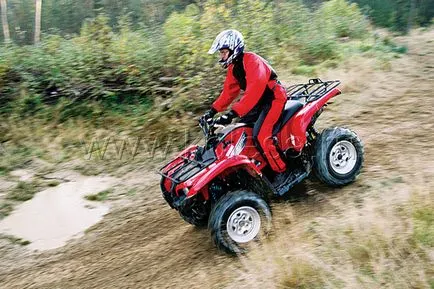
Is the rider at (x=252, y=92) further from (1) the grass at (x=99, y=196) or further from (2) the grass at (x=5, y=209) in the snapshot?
(2) the grass at (x=5, y=209)

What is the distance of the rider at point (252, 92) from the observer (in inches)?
224

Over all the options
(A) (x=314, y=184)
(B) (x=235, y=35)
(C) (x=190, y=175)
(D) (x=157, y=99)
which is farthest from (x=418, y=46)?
(C) (x=190, y=175)

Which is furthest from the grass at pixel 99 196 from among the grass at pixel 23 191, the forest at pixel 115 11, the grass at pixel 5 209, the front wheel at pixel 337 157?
the forest at pixel 115 11

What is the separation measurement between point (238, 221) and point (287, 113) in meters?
1.53

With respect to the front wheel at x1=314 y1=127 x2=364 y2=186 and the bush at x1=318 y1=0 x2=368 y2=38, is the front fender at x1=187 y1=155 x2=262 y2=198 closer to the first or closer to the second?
the front wheel at x1=314 y1=127 x2=364 y2=186

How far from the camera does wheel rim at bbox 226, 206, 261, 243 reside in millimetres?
5371

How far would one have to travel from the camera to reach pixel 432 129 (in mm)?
7645

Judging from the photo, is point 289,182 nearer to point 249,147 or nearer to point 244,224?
point 249,147

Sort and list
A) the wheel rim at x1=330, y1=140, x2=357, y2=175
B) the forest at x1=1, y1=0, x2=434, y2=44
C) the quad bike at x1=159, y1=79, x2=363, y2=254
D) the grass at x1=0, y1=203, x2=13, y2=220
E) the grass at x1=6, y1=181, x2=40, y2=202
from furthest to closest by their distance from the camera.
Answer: the forest at x1=1, y1=0, x2=434, y2=44
the grass at x1=6, y1=181, x2=40, y2=202
the grass at x1=0, y1=203, x2=13, y2=220
the wheel rim at x1=330, y1=140, x2=357, y2=175
the quad bike at x1=159, y1=79, x2=363, y2=254

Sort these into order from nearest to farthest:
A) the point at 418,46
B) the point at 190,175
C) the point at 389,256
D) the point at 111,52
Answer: the point at 389,256 → the point at 190,175 → the point at 111,52 → the point at 418,46

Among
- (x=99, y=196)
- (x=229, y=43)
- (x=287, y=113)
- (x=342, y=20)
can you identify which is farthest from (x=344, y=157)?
(x=342, y=20)

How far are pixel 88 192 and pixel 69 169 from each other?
0.99 m

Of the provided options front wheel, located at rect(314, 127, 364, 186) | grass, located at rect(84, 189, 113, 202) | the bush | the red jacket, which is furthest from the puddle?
the bush

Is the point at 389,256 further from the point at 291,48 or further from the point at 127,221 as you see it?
the point at 291,48
